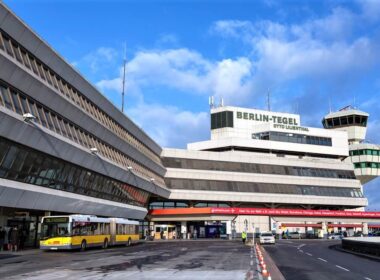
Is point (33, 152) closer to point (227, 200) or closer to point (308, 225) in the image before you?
point (227, 200)

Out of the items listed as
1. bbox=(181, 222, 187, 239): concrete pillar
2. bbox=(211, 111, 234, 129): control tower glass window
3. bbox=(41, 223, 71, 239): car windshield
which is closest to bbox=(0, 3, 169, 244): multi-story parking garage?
bbox=(41, 223, 71, 239): car windshield

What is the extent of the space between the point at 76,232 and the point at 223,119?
66.4 m


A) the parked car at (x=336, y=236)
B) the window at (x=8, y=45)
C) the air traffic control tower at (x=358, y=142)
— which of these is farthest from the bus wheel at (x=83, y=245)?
the air traffic control tower at (x=358, y=142)

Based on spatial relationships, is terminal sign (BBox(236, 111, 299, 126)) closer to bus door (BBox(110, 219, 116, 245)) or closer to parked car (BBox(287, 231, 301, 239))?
parked car (BBox(287, 231, 301, 239))

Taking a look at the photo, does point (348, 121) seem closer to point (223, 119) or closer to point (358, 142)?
point (358, 142)

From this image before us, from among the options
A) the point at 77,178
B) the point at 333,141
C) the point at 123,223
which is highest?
the point at 333,141

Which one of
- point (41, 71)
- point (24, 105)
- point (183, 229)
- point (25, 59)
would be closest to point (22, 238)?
point (24, 105)

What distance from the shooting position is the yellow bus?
1307 inches

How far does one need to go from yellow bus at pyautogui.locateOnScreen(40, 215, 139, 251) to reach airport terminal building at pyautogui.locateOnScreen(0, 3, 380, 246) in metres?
1.90

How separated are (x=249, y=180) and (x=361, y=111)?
4496cm

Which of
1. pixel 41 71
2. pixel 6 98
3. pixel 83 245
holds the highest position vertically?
pixel 41 71

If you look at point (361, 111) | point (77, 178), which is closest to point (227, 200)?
point (77, 178)

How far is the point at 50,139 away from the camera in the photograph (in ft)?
108

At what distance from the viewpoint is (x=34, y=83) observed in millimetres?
30703
